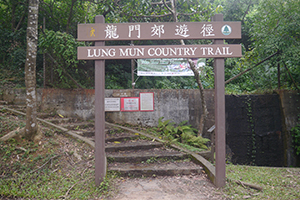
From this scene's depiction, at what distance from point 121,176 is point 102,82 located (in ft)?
6.79

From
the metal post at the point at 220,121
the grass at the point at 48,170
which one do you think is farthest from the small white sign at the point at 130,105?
the metal post at the point at 220,121

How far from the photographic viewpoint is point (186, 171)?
15.9ft

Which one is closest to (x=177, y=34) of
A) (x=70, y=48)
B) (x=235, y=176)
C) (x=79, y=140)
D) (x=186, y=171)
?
(x=186, y=171)

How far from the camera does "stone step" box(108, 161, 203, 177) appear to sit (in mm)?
4734

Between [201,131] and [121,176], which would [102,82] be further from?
[201,131]

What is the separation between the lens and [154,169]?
4785 millimetres

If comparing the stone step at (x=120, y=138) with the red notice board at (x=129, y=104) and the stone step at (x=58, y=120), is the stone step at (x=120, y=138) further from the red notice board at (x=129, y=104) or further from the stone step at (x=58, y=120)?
the stone step at (x=58, y=120)

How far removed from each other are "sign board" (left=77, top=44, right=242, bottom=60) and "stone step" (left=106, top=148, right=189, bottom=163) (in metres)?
2.44

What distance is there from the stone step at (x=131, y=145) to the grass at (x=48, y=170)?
0.56m

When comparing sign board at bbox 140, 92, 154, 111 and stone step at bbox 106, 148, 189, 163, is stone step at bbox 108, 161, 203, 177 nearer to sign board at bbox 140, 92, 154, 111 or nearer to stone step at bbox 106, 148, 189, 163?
stone step at bbox 106, 148, 189, 163

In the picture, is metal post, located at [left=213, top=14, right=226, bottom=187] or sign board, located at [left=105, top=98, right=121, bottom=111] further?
sign board, located at [left=105, top=98, right=121, bottom=111]

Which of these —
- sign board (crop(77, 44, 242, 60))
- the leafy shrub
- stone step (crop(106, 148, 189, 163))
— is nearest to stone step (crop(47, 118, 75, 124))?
stone step (crop(106, 148, 189, 163))

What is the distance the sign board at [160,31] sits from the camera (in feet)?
14.1

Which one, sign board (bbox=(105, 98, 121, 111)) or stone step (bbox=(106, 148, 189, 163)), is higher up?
sign board (bbox=(105, 98, 121, 111))
